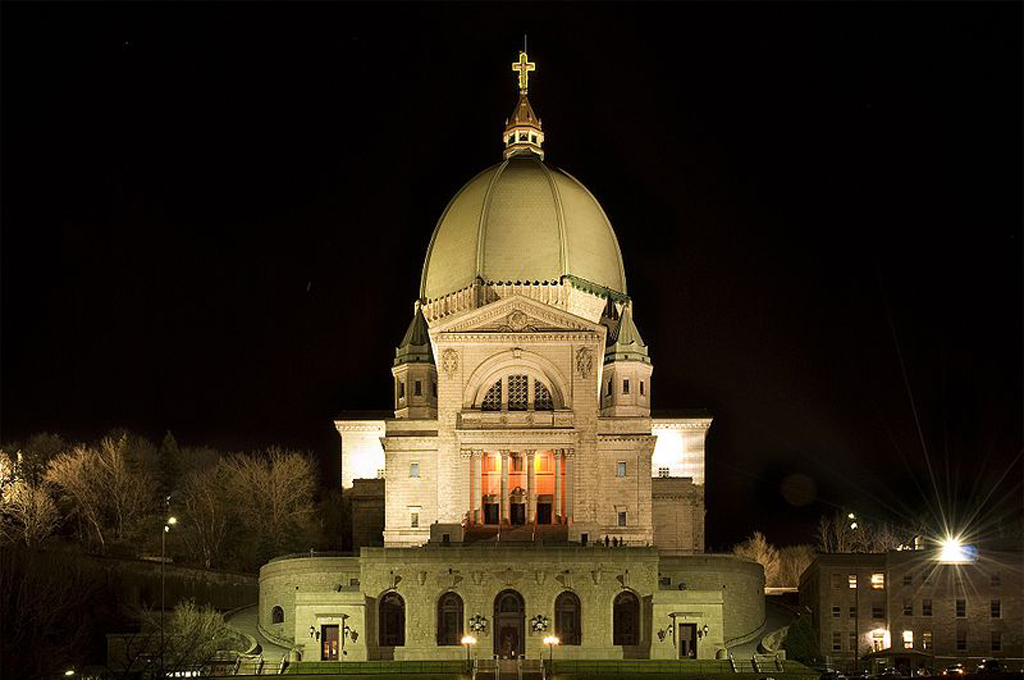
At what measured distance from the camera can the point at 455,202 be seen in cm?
14075

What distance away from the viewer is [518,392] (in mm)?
127500

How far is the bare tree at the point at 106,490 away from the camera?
5502 inches

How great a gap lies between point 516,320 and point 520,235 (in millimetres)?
11429

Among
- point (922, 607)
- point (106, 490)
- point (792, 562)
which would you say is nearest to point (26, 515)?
point (106, 490)

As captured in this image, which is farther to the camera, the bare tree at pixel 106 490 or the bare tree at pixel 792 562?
the bare tree at pixel 792 562

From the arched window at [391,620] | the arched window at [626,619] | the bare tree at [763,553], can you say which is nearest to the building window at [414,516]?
the arched window at [391,620]

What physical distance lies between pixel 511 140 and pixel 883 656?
54.8 m

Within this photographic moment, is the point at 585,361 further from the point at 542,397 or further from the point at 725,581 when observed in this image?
the point at 725,581

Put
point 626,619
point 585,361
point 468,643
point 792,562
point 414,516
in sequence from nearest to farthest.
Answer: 1. point 468,643
2. point 626,619
3. point 585,361
4. point 414,516
5. point 792,562

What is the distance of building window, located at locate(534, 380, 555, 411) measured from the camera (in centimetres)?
12744

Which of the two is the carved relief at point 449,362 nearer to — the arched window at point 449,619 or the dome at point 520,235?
the dome at point 520,235

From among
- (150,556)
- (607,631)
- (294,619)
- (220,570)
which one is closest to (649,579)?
(607,631)

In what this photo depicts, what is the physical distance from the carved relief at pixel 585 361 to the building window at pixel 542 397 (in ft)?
8.51

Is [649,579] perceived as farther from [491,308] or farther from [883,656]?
[491,308]
